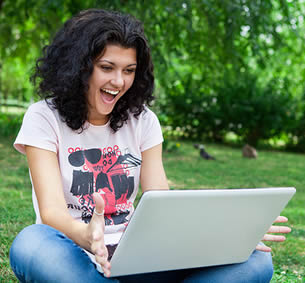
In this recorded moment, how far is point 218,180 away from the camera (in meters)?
4.82

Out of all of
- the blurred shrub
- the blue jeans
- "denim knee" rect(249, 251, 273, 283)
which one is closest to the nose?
the blue jeans

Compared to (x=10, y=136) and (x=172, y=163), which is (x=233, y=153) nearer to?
(x=172, y=163)

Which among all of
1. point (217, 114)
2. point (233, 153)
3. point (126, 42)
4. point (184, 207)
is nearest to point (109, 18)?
point (126, 42)

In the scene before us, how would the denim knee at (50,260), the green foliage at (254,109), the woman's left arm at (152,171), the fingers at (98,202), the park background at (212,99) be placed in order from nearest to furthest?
1. the fingers at (98,202)
2. the denim knee at (50,260)
3. the woman's left arm at (152,171)
4. the park background at (212,99)
5. the green foliage at (254,109)

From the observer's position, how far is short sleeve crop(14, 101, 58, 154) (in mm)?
1597

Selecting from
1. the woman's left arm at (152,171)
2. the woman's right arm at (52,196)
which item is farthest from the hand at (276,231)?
the woman's right arm at (52,196)

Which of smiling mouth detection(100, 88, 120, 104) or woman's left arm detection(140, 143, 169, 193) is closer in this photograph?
smiling mouth detection(100, 88, 120, 104)

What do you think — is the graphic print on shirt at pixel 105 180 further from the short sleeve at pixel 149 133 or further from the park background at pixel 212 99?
the park background at pixel 212 99

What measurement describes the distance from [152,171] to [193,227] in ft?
2.14

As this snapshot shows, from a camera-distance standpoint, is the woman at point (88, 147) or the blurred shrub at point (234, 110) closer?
the woman at point (88, 147)

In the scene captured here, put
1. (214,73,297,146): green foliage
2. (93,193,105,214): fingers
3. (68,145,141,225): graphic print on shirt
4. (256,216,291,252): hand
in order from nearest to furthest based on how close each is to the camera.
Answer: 1. (93,193,105,214): fingers
2. (256,216,291,252): hand
3. (68,145,141,225): graphic print on shirt
4. (214,73,297,146): green foliage

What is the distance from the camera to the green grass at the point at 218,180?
2516mm

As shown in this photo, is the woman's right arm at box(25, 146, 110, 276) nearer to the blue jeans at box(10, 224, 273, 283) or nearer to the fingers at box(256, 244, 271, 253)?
the blue jeans at box(10, 224, 273, 283)

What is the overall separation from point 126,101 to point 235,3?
12.0 feet
